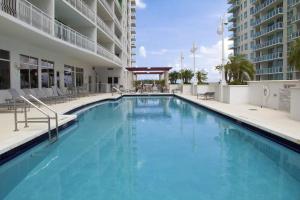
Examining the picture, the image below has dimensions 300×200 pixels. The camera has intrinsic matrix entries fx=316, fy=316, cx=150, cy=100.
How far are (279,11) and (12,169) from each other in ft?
161

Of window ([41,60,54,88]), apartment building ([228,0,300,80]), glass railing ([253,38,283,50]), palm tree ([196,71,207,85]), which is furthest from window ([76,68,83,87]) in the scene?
glass railing ([253,38,283,50])

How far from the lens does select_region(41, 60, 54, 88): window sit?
20.4 meters

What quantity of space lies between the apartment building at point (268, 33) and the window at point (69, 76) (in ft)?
86.1

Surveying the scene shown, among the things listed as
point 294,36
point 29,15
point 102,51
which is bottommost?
point 29,15

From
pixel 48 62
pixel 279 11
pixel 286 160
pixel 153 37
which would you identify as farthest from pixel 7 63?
pixel 279 11

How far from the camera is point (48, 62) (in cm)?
2139

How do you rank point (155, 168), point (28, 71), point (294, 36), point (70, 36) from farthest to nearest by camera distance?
point (294, 36)
point (70, 36)
point (28, 71)
point (155, 168)

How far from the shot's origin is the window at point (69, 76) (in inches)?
1005

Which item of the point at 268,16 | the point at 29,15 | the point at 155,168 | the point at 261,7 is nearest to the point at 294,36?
the point at 268,16

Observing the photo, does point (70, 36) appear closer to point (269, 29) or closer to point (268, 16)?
point (269, 29)

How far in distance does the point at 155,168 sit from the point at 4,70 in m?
11.9

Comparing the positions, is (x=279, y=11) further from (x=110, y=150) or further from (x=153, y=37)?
(x=110, y=150)

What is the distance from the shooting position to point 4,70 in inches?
600

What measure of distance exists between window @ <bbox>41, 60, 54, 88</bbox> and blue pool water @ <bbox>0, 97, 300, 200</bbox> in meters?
11.8
